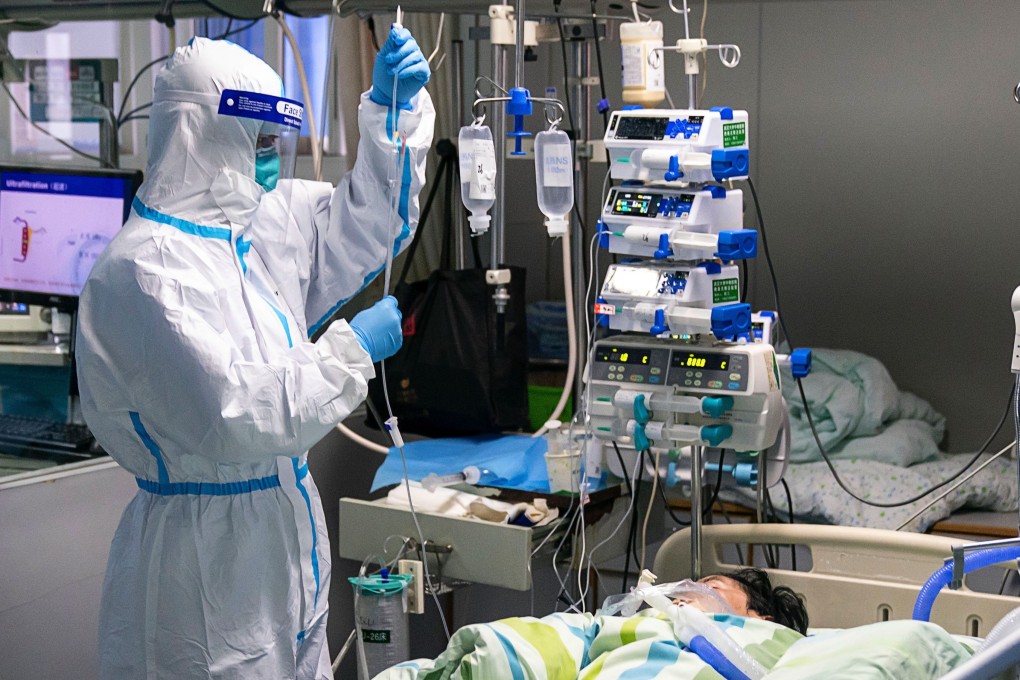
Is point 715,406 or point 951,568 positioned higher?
point 715,406

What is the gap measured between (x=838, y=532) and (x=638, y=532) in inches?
33.1

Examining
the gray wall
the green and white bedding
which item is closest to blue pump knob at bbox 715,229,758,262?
the green and white bedding

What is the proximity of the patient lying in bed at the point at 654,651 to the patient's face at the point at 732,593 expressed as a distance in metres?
0.10

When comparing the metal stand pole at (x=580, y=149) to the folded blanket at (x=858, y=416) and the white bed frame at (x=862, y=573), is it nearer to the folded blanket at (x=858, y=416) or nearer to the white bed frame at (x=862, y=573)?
the white bed frame at (x=862, y=573)

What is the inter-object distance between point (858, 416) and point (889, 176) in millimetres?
902

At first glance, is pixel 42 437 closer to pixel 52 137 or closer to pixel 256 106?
pixel 52 137

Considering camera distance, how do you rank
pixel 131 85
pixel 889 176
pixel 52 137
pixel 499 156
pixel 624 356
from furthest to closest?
pixel 889 176
pixel 131 85
pixel 52 137
pixel 624 356
pixel 499 156

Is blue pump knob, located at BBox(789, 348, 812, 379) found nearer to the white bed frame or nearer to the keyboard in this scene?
the white bed frame

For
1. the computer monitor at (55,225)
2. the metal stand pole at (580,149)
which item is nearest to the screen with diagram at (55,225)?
the computer monitor at (55,225)

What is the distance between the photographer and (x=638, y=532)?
3145mm

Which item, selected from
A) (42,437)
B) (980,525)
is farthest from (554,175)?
(980,525)

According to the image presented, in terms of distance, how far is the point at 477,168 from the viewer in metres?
2.11

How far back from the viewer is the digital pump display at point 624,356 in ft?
8.17

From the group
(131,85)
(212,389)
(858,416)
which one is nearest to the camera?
(212,389)
